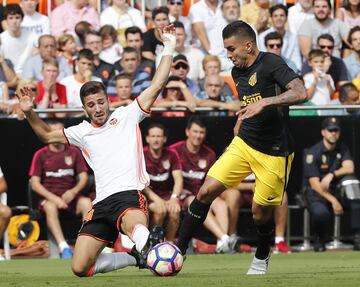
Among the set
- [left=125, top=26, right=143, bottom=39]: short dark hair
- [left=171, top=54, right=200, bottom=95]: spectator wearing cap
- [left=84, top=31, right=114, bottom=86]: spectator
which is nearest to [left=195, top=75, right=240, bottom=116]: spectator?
[left=171, top=54, right=200, bottom=95]: spectator wearing cap

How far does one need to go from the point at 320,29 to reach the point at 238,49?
8829 millimetres

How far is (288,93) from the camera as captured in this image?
9.96 m

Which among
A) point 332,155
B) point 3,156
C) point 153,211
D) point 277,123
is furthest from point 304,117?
point 277,123

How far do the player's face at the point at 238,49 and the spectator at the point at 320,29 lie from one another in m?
8.35

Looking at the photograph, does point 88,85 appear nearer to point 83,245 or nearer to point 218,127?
point 83,245

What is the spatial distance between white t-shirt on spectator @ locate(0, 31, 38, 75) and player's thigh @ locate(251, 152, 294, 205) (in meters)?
8.44

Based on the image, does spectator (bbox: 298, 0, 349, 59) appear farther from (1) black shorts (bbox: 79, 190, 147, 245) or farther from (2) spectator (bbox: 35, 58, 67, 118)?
(1) black shorts (bbox: 79, 190, 147, 245)

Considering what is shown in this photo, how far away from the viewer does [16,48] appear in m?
18.5

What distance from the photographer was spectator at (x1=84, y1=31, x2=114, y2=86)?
17812mm

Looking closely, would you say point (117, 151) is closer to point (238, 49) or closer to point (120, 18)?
point (238, 49)

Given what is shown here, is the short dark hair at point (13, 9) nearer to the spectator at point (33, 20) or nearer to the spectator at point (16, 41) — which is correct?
the spectator at point (16, 41)

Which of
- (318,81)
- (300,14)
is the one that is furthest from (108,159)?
(300,14)

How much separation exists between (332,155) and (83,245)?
6.78 metres

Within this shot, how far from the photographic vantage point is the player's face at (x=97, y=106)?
35.1 ft
